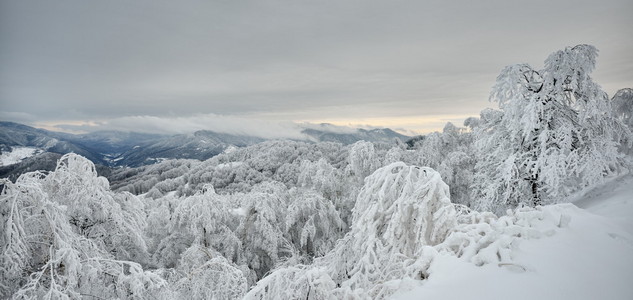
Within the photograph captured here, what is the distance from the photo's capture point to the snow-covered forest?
358 centimetres

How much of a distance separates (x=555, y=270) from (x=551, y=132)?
6719mm

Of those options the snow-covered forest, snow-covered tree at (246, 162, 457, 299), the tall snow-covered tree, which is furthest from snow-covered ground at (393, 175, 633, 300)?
the tall snow-covered tree

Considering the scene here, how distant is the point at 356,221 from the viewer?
17.2ft

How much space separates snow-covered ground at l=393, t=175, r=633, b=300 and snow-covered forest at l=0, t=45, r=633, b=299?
0.22 ft

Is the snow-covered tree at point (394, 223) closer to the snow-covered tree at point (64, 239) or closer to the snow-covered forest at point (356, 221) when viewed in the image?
the snow-covered forest at point (356, 221)

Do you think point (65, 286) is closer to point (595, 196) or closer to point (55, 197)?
point (55, 197)

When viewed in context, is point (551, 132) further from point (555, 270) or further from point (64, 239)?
point (64, 239)

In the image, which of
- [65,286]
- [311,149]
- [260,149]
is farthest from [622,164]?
[260,149]

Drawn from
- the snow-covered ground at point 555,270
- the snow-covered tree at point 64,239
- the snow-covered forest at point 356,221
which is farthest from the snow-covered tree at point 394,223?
the snow-covered tree at point 64,239

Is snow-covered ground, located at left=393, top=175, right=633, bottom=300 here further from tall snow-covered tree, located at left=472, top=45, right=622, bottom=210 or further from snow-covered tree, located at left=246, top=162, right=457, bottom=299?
tall snow-covered tree, located at left=472, top=45, right=622, bottom=210

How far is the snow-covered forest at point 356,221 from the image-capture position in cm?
358

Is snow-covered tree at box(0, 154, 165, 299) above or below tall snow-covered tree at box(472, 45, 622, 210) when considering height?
below

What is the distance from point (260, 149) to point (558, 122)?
11813 centimetres

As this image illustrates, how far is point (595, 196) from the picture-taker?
6.61 m
